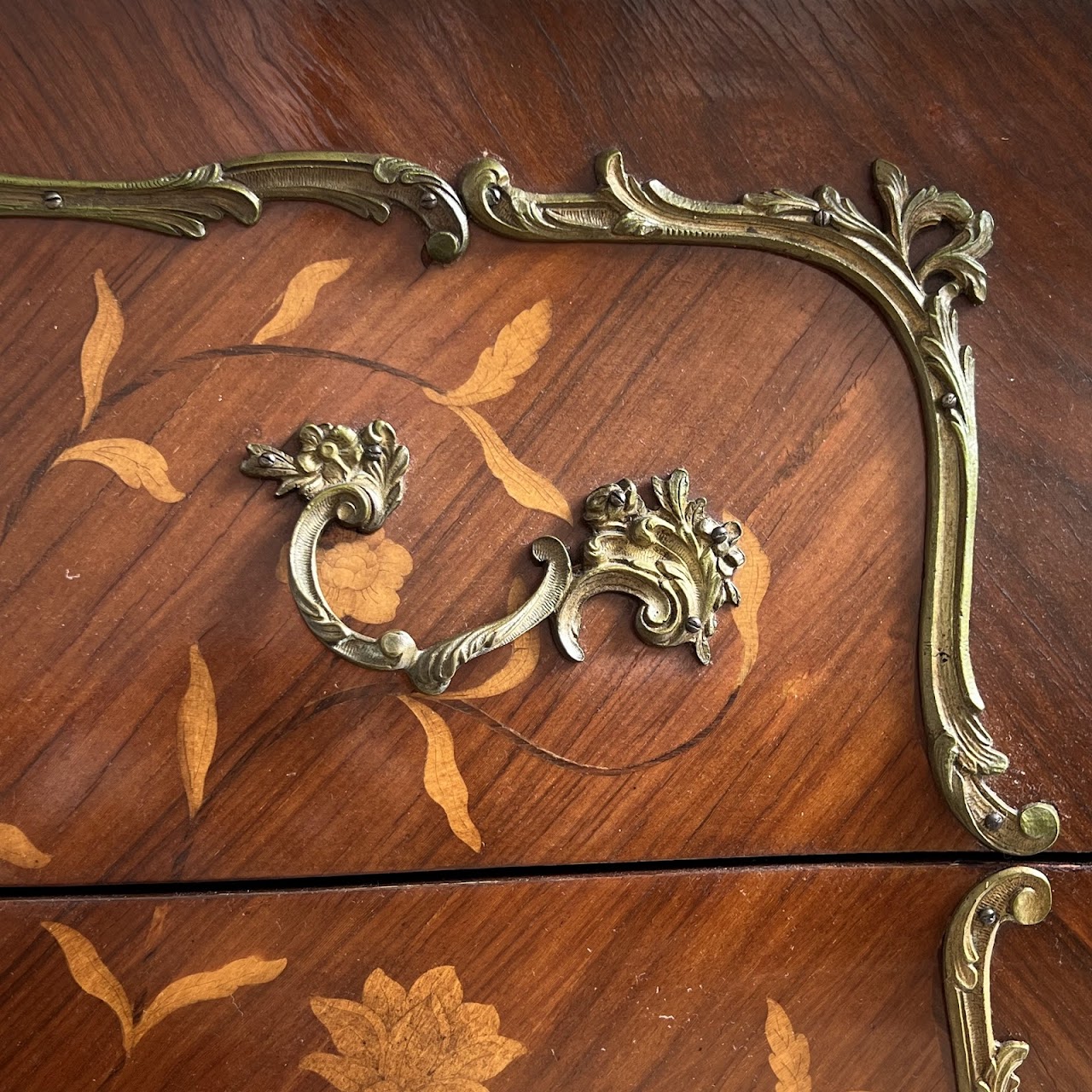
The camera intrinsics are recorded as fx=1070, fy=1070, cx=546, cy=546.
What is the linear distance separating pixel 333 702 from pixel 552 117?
1.02ft

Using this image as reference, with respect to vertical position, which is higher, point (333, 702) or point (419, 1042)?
point (333, 702)

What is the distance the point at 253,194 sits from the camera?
50 cm

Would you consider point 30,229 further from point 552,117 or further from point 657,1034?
point 657,1034

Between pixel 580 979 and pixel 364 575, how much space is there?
0.24m

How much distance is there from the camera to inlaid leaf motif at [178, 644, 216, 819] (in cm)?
50

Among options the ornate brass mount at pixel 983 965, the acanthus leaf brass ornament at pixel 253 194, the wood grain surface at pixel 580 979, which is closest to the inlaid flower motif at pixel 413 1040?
the wood grain surface at pixel 580 979

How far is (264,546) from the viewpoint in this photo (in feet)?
1.67

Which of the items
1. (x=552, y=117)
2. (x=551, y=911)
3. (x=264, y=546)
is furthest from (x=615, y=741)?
(x=552, y=117)

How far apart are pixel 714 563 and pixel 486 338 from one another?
0.53 feet

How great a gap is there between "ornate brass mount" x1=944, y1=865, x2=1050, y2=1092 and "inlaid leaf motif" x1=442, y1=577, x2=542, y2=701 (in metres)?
0.27

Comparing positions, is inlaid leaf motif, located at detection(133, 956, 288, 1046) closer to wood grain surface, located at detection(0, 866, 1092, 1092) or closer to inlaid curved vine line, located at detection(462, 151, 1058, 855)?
wood grain surface, located at detection(0, 866, 1092, 1092)

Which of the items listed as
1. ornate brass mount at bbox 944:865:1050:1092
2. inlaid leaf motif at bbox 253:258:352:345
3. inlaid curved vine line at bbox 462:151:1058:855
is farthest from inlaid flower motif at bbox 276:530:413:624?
ornate brass mount at bbox 944:865:1050:1092

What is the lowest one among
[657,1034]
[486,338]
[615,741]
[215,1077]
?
[215,1077]

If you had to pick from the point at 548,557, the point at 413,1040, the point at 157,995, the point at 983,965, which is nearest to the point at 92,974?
the point at 157,995
